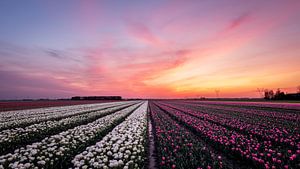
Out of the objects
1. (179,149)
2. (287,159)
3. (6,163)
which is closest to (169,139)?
(179,149)

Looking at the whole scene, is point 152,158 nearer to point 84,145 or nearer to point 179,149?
point 179,149

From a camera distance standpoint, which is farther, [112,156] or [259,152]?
[259,152]

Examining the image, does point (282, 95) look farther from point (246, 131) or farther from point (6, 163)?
point (6, 163)

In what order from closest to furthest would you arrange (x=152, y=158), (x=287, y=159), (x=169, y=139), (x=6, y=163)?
(x=6, y=163) → (x=287, y=159) → (x=152, y=158) → (x=169, y=139)

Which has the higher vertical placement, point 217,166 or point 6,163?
point 6,163

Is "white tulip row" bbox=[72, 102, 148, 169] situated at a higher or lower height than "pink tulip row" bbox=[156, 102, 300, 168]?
higher

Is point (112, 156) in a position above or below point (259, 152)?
above

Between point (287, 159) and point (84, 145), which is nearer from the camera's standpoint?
point (287, 159)

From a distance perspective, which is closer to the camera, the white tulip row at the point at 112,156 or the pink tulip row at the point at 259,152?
the white tulip row at the point at 112,156

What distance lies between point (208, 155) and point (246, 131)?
5.66m

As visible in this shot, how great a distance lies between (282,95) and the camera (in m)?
85.8

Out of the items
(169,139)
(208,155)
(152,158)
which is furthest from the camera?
(169,139)

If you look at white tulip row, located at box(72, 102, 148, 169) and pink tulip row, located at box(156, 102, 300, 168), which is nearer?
white tulip row, located at box(72, 102, 148, 169)

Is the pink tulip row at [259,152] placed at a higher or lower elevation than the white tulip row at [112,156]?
lower
